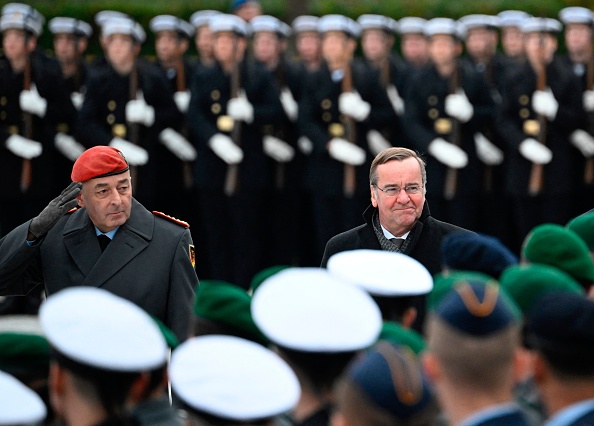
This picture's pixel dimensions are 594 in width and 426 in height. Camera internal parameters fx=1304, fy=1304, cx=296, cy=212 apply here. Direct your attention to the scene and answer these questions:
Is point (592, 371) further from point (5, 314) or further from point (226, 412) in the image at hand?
point (5, 314)

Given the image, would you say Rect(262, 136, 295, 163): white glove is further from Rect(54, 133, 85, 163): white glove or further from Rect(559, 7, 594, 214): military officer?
Rect(559, 7, 594, 214): military officer

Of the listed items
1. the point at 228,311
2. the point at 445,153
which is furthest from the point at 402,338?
the point at 445,153

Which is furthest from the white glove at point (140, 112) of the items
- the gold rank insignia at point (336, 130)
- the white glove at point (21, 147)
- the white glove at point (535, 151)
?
the white glove at point (535, 151)

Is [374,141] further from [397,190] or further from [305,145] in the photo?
[397,190]

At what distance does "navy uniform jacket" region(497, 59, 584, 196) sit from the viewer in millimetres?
11510

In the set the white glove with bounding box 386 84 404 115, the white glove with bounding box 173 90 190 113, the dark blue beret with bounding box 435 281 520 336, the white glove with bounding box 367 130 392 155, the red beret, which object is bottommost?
the white glove with bounding box 367 130 392 155

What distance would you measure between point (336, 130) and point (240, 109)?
34.5 inches

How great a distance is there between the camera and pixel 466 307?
3.34 metres

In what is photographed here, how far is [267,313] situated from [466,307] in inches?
28.6

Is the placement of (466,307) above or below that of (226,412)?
above

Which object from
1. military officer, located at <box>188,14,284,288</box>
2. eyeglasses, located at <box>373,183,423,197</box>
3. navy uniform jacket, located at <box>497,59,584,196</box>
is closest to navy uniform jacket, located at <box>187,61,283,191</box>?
military officer, located at <box>188,14,284,288</box>

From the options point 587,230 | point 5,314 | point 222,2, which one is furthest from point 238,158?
point 587,230

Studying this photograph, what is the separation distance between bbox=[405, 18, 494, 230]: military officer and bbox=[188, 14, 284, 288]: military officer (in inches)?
49.2

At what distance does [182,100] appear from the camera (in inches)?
458
